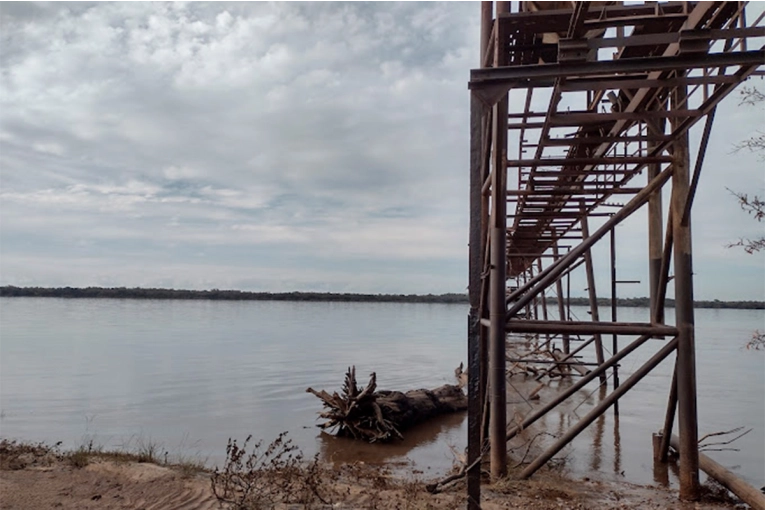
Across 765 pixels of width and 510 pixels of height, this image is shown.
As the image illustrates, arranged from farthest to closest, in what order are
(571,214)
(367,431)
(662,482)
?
(367,431)
(571,214)
(662,482)

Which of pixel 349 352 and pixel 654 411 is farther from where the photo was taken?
pixel 349 352

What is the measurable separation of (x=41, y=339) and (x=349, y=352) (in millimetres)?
18096

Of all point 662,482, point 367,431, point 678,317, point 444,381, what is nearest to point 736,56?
point 678,317

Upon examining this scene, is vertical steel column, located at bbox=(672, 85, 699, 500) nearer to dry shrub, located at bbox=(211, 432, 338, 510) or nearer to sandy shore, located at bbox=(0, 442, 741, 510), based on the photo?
sandy shore, located at bbox=(0, 442, 741, 510)

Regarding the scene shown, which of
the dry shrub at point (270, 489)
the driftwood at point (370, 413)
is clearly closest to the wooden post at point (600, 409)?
the dry shrub at point (270, 489)

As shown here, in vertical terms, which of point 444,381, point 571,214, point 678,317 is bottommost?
point 444,381

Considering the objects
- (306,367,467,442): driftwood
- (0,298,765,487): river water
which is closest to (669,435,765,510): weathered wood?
(0,298,765,487): river water

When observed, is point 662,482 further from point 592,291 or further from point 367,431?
point 592,291

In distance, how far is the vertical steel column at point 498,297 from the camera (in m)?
6.80

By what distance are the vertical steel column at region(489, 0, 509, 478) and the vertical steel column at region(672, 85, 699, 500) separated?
201 centimetres

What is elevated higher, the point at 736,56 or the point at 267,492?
the point at 736,56

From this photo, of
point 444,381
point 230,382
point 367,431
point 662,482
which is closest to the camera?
point 662,482

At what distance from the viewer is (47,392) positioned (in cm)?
1700

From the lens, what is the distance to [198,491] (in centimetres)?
667
